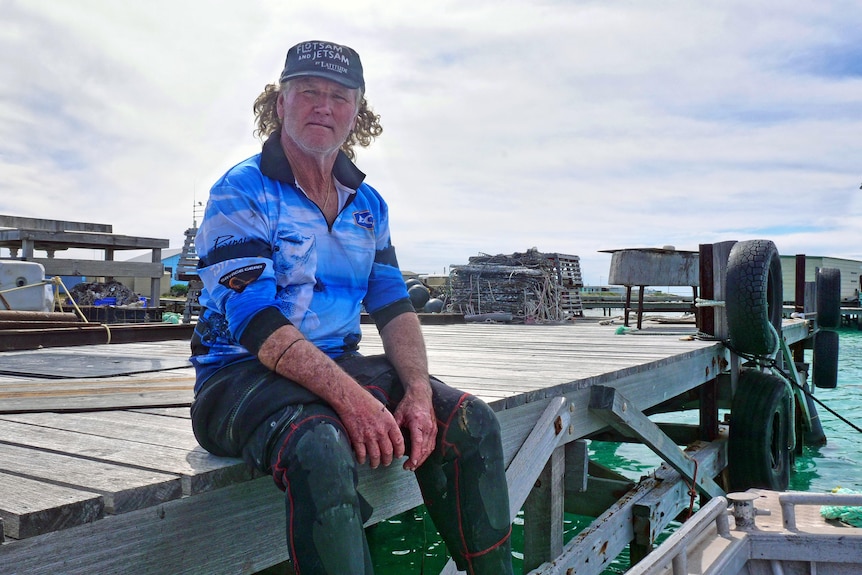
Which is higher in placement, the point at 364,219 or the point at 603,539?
the point at 364,219

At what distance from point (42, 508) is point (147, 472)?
360mm

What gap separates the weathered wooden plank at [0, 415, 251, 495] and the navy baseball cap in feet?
4.00

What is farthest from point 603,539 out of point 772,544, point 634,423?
point 772,544

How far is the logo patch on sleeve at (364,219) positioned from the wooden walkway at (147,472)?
860mm

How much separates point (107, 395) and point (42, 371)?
4.70 ft

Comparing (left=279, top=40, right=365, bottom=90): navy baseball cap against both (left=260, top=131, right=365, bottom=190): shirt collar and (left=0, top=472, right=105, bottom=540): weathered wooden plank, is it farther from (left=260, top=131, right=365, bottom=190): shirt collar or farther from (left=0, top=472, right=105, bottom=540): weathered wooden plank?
(left=0, top=472, right=105, bottom=540): weathered wooden plank

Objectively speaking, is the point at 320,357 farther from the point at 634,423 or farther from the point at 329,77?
the point at 634,423

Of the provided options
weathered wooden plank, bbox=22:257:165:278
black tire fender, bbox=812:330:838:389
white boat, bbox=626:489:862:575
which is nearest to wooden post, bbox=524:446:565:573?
white boat, bbox=626:489:862:575

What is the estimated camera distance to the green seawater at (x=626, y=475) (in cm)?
687

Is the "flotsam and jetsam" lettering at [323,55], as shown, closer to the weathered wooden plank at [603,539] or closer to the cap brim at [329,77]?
the cap brim at [329,77]

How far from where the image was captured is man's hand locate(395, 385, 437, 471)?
2039 millimetres

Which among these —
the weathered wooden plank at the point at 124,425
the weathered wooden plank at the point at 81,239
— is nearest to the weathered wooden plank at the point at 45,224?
the weathered wooden plank at the point at 81,239

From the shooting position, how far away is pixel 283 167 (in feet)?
7.38

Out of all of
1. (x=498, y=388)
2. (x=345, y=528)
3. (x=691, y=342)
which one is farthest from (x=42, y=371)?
→ (x=691, y=342)
